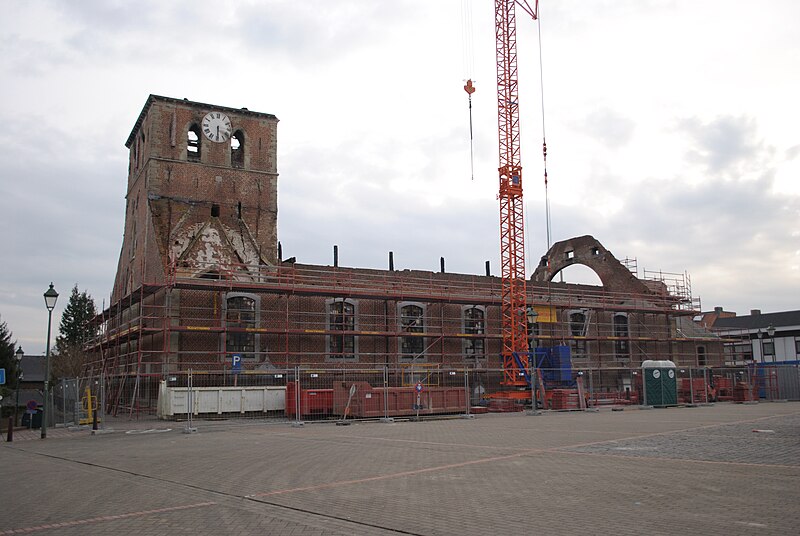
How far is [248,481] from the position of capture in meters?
10.4

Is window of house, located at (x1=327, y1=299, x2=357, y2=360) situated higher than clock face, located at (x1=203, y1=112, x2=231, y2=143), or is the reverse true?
clock face, located at (x1=203, y1=112, x2=231, y2=143)

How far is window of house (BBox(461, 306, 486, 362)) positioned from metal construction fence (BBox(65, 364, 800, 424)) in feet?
3.75

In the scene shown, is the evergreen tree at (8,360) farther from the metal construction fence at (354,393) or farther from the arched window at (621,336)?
the arched window at (621,336)

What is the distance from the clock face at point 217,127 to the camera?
37525 mm

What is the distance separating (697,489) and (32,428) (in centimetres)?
2522

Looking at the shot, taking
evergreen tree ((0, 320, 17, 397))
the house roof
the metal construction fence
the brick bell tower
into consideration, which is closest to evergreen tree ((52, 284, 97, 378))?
evergreen tree ((0, 320, 17, 397))

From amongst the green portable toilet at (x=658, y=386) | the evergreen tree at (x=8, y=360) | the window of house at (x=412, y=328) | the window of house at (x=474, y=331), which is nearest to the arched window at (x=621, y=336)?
the window of house at (x=474, y=331)

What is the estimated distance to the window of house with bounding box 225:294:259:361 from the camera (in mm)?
32156

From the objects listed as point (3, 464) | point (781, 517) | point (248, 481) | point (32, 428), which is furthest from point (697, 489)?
point (32, 428)

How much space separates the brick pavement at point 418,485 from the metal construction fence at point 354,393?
761cm

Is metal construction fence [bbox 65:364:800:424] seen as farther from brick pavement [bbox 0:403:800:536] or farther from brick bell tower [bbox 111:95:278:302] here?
brick pavement [bbox 0:403:800:536]

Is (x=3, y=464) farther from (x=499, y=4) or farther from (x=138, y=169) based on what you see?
(x=499, y=4)

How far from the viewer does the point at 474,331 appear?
40.1 meters

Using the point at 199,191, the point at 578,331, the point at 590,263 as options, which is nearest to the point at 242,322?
the point at 199,191
